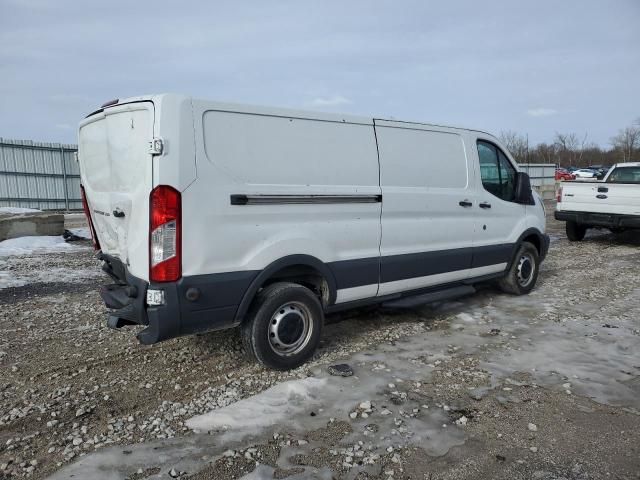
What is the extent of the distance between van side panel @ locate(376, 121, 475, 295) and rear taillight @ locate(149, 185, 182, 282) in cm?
208

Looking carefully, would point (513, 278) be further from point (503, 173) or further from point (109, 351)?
point (109, 351)

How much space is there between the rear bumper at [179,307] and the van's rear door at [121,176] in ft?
0.66

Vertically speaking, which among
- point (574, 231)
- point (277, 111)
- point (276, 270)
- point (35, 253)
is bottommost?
point (35, 253)

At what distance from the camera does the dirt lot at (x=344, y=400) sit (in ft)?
9.59

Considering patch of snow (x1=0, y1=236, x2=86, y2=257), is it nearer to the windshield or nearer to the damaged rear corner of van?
the damaged rear corner of van

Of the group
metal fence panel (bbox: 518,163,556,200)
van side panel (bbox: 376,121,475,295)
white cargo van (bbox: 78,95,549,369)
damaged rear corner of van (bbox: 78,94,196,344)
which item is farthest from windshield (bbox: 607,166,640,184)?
metal fence panel (bbox: 518,163,556,200)

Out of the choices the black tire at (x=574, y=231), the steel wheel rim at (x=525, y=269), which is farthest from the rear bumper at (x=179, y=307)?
the black tire at (x=574, y=231)

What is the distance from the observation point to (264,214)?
391cm

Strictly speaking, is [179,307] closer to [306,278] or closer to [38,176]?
[306,278]

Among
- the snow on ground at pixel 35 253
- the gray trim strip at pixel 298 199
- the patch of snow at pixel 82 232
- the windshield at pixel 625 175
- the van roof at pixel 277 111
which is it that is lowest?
the snow on ground at pixel 35 253

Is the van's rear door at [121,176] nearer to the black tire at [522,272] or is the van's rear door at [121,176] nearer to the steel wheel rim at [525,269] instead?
the black tire at [522,272]

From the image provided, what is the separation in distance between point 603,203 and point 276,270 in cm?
951

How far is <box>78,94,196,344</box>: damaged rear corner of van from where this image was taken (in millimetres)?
3453

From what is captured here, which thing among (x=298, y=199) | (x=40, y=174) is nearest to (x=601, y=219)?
(x=298, y=199)
